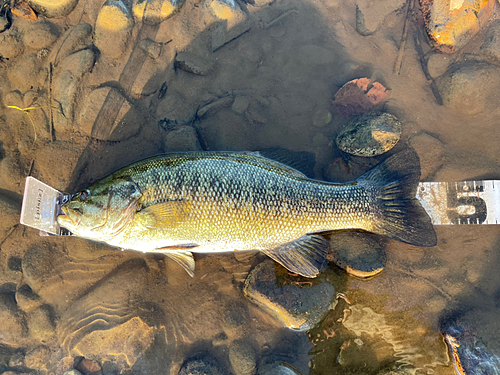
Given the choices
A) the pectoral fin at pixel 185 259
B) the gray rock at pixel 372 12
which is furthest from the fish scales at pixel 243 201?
the gray rock at pixel 372 12

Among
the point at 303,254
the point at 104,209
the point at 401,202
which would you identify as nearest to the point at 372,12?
the point at 401,202

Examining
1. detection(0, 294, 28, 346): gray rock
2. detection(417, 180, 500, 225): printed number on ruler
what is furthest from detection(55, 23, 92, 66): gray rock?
detection(417, 180, 500, 225): printed number on ruler

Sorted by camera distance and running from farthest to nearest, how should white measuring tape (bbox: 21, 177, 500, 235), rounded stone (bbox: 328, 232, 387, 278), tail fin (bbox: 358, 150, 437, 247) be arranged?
white measuring tape (bbox: 21, 177, 500, 235), rounded stone (bbox: 328, 232, 387, 278), tail fin (bbox: 358, 150, 437, 247)

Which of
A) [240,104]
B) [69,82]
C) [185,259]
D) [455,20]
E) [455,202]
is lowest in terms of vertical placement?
[185,259]

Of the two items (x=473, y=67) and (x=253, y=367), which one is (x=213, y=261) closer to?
(x=253, y=367)

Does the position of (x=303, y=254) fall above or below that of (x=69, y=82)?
below

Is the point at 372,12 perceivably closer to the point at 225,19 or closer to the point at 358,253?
the point at 225,19

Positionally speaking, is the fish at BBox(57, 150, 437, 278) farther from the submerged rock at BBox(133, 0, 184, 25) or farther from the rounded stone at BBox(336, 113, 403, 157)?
the submerged rock at BBox(133, 0, 184, 25)
